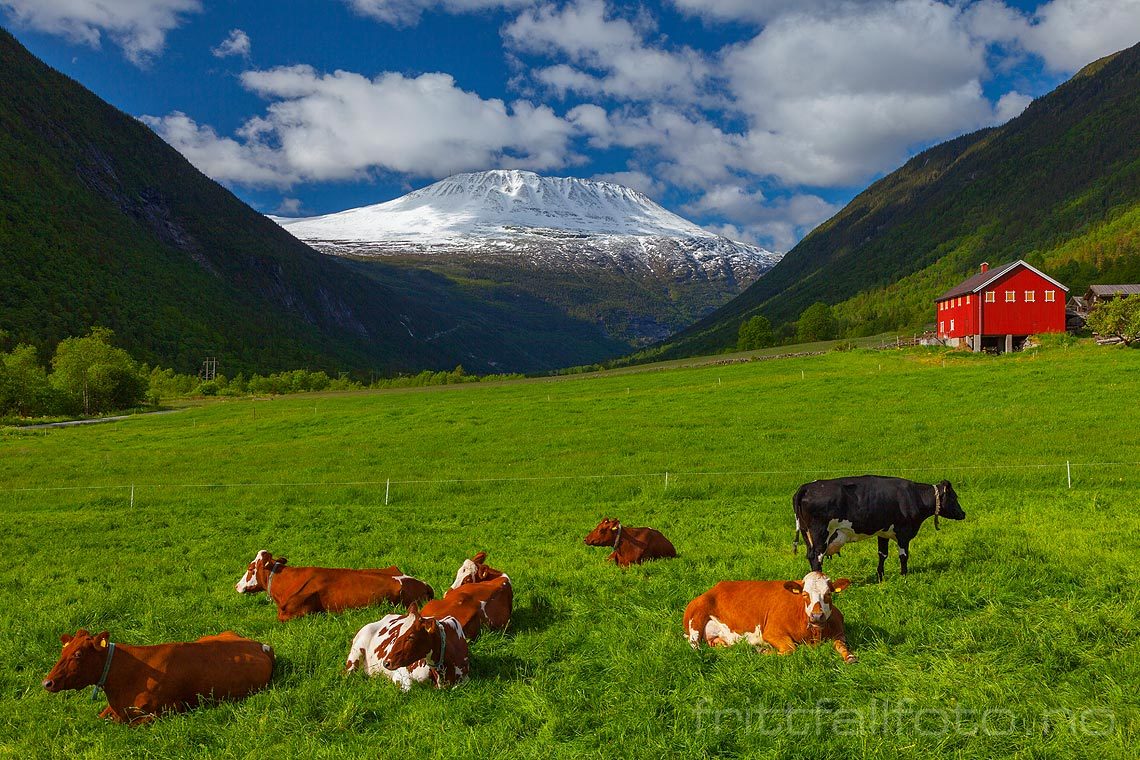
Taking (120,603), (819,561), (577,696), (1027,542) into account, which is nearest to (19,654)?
(120,603)

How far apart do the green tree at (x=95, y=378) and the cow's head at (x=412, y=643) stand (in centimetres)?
9809

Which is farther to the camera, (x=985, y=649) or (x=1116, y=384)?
(x=1116, y=384)

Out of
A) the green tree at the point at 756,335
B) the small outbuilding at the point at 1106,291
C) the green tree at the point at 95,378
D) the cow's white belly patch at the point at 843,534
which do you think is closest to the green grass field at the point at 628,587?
the cow's white belly patch at the point at 843,534

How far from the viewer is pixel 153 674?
775 centimetres

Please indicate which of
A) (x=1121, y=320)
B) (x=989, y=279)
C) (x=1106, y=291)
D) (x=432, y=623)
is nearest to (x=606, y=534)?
(x=432, y=623)

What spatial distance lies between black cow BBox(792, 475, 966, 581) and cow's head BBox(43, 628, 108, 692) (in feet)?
34.0

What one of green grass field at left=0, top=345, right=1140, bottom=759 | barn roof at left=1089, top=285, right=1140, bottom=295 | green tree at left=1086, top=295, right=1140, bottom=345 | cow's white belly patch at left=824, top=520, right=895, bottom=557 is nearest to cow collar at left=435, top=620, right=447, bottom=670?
green grass field at left=0, top=345, right=1140, bottom=759

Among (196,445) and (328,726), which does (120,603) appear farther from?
(196,445)

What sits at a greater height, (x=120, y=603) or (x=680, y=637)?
(x=680, y=637)

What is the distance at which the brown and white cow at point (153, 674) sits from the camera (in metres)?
7.51

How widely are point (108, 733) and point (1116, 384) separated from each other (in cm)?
5088

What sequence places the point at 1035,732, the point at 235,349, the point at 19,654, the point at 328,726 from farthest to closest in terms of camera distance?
the point at 235,349 → the point at 19,654 → the point at 328,726 → the point at 1035,732

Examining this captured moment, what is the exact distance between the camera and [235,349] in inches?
7825

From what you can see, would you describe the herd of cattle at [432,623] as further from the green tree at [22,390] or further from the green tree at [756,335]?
the green tree at [756,335]
